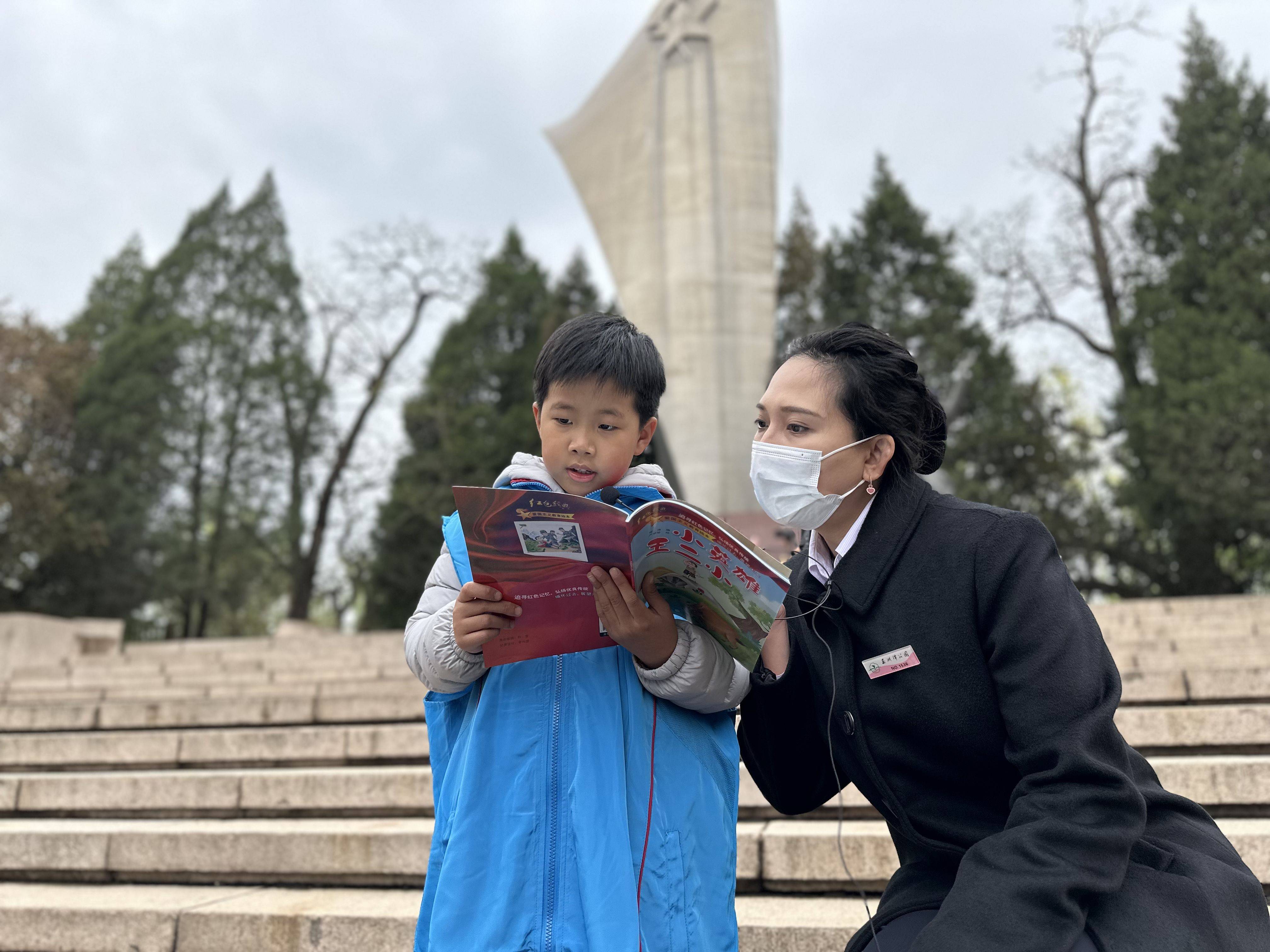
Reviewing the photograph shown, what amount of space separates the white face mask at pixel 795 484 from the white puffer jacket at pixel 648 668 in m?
0.19

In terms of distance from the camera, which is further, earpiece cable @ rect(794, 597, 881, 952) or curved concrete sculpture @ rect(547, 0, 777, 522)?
curved concrete sculpture @ rect(547, 0, 777, 522)

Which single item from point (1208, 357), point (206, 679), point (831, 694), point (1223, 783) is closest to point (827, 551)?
point (831, 694)

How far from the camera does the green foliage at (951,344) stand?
67.3 ft

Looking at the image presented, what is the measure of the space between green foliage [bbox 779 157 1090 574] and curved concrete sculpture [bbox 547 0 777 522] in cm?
→ 572

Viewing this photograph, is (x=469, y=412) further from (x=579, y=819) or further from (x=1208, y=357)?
(x=579, y=819)

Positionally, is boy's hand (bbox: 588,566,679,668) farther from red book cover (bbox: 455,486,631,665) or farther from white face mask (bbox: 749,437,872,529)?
white face mask (bbox: 749,437,872,529)

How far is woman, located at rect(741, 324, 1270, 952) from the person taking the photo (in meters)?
1.29

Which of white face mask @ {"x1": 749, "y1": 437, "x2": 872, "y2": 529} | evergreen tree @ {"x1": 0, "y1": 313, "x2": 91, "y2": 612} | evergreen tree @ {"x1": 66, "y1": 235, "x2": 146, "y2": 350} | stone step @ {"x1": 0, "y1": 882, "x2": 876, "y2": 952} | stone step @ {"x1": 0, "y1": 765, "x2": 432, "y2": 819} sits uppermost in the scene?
evergreen tree @ {"x1": 66, "y1": 235, "x2": 146, "y2": 350}

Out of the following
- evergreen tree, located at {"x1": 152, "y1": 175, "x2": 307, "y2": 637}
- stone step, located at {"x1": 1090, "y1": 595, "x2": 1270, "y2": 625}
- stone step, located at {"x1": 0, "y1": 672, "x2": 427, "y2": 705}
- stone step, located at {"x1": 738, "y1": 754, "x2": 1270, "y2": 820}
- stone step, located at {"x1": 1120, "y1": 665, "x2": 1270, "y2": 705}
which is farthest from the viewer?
evergreen tree, located at {"x1": 152, "y1": 175, "x2": 307, "y2": 637}

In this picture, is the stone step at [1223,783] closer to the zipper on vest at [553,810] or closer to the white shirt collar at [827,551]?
the white shirt collar at [827,551]

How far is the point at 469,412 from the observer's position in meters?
23.5

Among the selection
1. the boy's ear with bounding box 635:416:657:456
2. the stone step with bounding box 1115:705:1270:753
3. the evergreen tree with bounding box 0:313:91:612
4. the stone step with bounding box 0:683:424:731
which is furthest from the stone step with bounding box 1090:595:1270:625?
the evergreen tree with bounding box 0:313:91:612

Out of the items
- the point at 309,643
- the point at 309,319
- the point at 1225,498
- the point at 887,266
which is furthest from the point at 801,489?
the point at 309,319

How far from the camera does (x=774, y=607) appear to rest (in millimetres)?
1482
